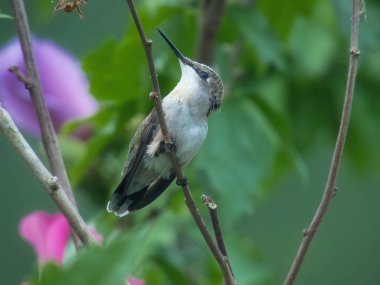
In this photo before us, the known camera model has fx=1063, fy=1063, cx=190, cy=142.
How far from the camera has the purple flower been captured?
113 inches

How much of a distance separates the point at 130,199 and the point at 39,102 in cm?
50

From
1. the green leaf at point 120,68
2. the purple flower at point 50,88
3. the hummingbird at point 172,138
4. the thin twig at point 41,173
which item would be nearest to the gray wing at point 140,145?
the hummingbird at point 172,138

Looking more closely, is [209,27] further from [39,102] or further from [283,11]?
[39,102]

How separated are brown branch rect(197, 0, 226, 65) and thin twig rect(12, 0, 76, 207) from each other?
34.4 inches

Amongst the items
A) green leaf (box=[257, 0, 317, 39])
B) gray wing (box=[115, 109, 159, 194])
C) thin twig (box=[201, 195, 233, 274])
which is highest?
thin twig (box=[201, 195, 233, 274])

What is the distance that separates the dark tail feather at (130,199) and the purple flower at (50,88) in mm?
632

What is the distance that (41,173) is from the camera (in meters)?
1.55

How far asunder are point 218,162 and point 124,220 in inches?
12.1

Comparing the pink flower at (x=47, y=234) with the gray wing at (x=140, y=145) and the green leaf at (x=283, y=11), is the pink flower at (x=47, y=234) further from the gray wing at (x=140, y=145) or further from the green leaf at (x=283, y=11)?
the green leaf at (x=283, y=11)

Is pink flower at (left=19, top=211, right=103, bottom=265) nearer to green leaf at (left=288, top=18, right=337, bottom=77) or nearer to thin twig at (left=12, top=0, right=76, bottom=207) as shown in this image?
thin twig at (left=12, top=0, right=76, bottom=207)

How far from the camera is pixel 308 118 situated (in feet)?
10.7

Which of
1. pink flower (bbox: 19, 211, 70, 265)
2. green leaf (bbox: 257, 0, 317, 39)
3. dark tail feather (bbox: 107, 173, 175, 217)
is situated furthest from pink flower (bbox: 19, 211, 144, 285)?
green leaf (bbox: 257, 0, 317, 39)

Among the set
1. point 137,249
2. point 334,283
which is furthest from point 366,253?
point 137,249

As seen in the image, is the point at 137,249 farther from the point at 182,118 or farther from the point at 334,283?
the point at 334,283
